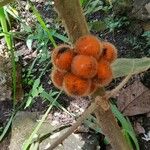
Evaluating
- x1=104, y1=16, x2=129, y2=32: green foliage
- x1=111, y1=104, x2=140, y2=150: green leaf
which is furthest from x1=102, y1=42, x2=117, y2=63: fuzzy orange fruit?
x1=104, y1=16, x2=129, y2=32: green foliage

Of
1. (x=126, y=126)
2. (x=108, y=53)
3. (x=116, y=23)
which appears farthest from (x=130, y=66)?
(x=116, y=23)

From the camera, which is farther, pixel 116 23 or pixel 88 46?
pixel 116 23

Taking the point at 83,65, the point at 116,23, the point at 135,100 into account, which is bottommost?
the point at 135,100

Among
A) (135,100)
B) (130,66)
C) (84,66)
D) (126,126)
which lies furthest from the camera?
(135,100)

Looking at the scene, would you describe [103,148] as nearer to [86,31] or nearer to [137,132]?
[137,132]

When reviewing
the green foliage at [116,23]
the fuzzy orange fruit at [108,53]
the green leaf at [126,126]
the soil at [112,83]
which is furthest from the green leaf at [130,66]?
the green foliage at [116,23]

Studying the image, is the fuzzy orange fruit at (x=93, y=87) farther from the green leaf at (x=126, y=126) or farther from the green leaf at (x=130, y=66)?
the green leaf at (x=126, y=126)

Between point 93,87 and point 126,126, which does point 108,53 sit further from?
point 126,126

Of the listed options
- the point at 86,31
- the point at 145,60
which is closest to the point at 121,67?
the point at 145,60
